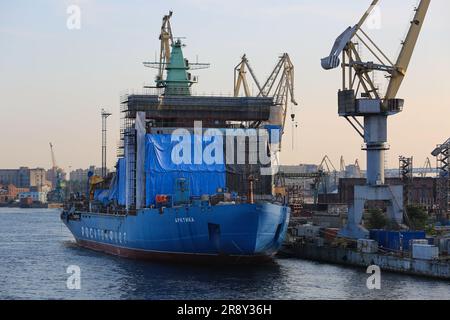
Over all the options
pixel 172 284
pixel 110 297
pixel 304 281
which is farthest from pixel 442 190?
pixel 110 297

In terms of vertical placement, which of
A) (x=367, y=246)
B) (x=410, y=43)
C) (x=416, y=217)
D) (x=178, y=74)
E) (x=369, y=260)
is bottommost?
(x=369, y=260)

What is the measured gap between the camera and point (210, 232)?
63438 mm

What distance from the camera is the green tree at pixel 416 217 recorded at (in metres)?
76.1

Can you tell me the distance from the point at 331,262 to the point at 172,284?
727 inches

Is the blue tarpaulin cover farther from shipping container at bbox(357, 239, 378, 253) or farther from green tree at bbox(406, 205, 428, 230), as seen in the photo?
green tree at bbox(406, 205, 428, 230)

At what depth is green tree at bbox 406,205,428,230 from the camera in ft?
250

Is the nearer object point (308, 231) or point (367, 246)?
point (367, 246)

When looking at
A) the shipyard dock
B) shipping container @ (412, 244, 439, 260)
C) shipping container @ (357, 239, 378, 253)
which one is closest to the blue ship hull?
the shipyard dock

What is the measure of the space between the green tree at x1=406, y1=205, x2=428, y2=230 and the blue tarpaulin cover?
17.7 m

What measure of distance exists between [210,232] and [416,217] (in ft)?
78.2

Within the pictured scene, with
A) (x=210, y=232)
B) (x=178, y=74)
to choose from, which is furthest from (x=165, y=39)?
(x=210, y=232)

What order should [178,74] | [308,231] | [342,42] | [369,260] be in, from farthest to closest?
[178,74] < [308,231] < [342,42] < [369,260]

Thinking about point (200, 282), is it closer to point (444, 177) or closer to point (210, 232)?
point (210, 232)
